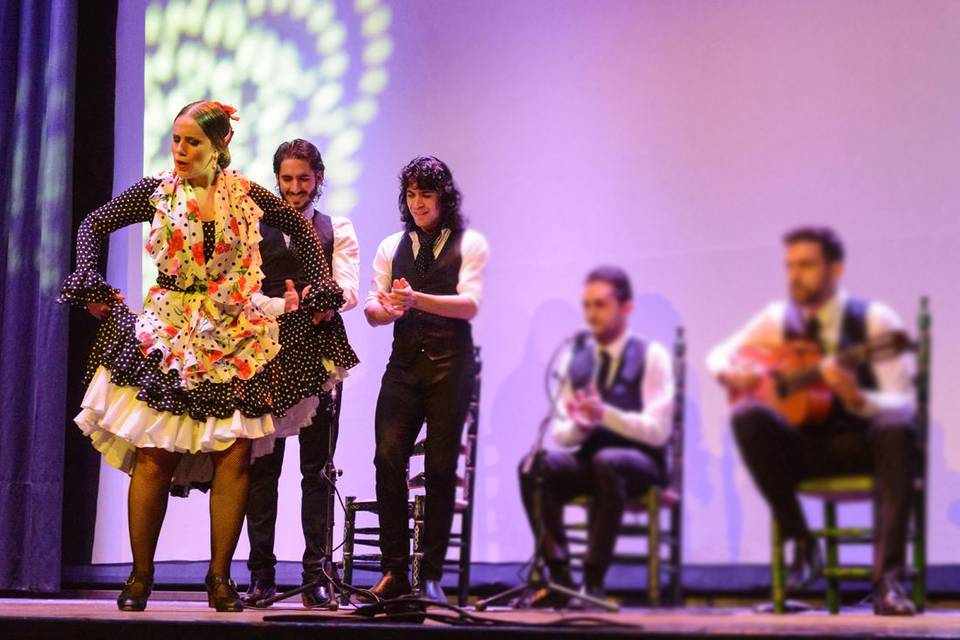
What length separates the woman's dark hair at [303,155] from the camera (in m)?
3.12

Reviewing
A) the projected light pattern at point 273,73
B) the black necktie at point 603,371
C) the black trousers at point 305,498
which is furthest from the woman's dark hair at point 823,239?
the black trousers at point 305,498

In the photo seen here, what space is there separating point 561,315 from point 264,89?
158 centimetres

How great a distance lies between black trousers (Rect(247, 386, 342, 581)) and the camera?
123 inches

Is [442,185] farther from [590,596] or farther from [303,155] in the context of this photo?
[590,596]

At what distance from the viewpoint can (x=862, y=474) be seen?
187 centimetres

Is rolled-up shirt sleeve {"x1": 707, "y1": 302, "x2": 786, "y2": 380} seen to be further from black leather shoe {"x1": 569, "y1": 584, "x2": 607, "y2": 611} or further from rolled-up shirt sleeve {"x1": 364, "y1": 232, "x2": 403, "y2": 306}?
rolled-up shirt sleeve {"x1": 364, "y1": 232, "x2": 403, "y2": 306}

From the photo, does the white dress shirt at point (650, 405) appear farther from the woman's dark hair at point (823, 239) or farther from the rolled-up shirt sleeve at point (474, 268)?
the rolled-up shirt sleeve at point (474, 268)

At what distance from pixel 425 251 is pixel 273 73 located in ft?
3.63

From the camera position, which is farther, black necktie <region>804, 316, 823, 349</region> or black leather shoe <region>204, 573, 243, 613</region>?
black leather shoe <region>204, 573, 243, 613</region>

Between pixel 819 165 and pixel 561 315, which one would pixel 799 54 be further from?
pixel 561 315

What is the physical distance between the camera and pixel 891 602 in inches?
75.2

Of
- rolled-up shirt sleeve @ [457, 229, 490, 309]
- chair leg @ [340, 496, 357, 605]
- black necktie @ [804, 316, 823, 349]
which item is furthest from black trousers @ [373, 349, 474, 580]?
black necktie @ [804, 316, 823, 349]

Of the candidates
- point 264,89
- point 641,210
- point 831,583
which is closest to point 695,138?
point 641,210

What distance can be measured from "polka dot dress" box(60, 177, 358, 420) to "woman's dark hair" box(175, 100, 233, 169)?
15 cm
